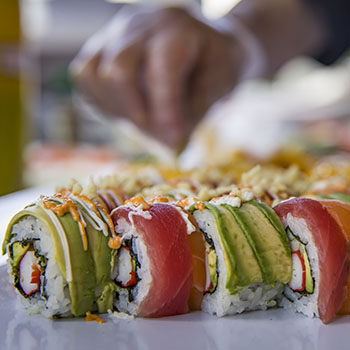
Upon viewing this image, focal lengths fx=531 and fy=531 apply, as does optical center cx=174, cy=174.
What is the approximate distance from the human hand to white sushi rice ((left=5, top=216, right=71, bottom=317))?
3.81 feet

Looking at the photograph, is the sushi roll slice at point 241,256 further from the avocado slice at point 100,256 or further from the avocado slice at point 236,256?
the avocado slice at point 100,256

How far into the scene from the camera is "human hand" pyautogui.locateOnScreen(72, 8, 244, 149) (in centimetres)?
221

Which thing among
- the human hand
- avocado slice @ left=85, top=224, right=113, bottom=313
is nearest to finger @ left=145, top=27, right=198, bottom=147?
the human hand

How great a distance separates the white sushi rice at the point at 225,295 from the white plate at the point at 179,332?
20 millimetres

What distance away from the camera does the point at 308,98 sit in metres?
6.96

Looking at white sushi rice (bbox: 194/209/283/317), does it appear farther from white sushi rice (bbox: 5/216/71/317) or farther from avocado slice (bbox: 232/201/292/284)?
white sushi rice (bbox: 5/216/71/317)

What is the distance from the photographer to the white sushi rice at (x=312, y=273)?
3.74 feet

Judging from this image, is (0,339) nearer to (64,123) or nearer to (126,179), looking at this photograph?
(126,179)

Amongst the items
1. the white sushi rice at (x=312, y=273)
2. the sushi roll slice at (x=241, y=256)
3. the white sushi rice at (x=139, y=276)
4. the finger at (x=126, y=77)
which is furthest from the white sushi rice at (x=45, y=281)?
the finger at (x=126, y=77)

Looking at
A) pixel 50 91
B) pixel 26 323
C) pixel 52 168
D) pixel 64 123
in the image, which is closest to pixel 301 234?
pixel 26 323

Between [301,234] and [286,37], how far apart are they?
2236mm

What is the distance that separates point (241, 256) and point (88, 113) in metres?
3.83

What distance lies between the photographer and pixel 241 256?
1.13 metres

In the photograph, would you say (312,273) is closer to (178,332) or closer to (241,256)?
(241,256)
